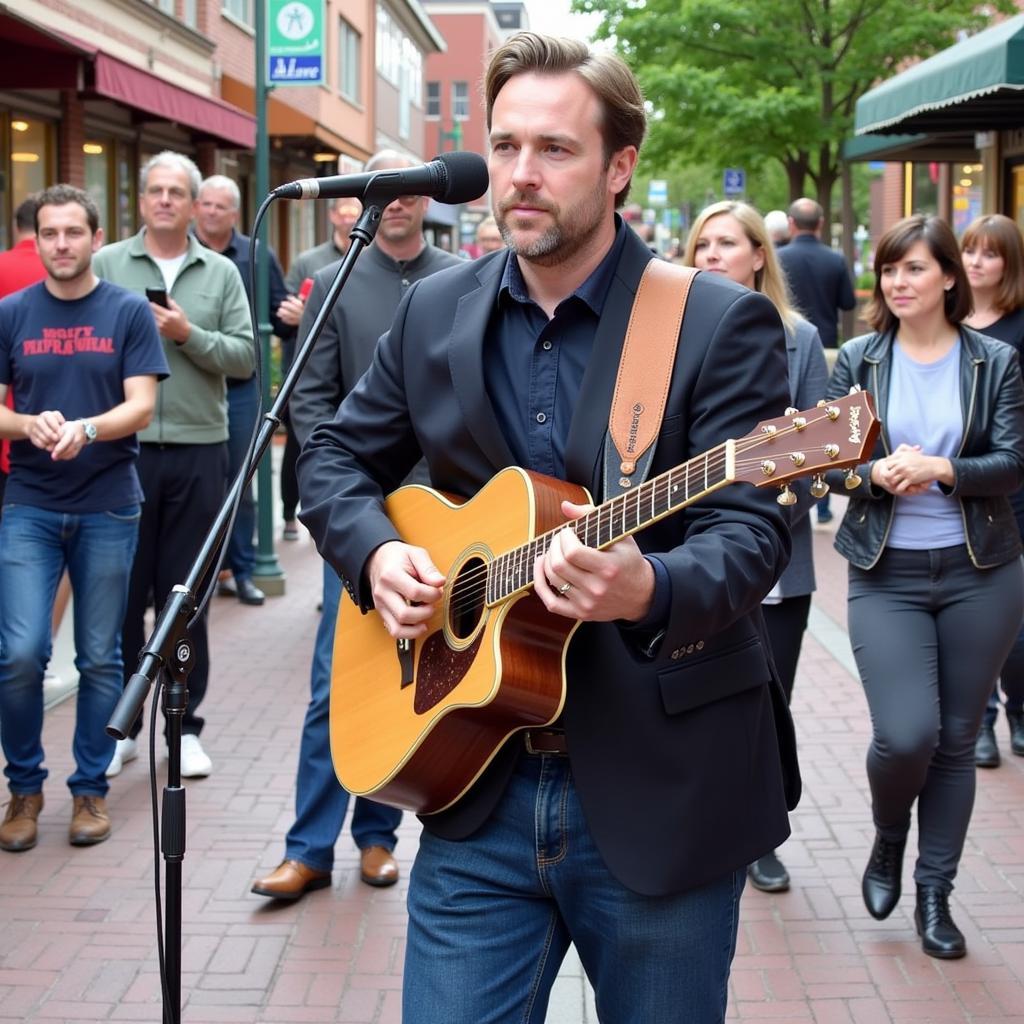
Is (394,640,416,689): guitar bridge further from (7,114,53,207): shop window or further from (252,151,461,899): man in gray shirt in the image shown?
(7,114,53,207): shop window

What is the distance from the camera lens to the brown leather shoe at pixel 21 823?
5.22 m

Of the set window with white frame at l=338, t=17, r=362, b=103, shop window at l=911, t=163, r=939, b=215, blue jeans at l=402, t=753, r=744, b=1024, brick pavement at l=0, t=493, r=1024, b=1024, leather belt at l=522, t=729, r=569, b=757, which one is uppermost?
window with white frame at l=338, t=17, r=362, b=103

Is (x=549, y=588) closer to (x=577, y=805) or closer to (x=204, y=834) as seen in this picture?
(x=577, y=805)

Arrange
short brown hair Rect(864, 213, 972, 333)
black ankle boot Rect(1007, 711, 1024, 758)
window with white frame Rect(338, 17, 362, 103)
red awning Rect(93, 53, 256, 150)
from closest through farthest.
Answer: short brown hair Rect(864, 213, 972, 333)
black ankle boot Rect(1007, 711, 1024, 758)
red awning Rect(93, 53, 256, 150)
window with white frame Rect(338, 17, 362, 103)

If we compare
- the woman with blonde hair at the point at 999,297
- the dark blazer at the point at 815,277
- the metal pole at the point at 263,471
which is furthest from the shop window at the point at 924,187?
the woman with blonde hair at the point at 999,297

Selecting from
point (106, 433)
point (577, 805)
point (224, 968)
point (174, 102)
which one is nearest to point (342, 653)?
point (577, 805)

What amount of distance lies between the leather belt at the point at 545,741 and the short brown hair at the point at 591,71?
929mm

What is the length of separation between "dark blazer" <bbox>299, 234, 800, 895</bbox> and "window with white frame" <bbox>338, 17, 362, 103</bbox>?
101 ft

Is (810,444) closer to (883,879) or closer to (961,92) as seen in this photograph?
(883,879)

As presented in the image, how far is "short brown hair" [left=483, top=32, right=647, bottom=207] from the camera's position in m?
2.49

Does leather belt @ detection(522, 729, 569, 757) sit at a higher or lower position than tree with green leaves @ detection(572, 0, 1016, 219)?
lower

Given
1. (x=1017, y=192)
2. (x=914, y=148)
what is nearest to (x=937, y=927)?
(x=1017, y=192)

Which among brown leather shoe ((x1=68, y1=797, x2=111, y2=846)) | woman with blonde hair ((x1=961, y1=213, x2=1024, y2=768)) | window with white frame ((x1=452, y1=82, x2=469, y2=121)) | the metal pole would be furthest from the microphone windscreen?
window with white frame ((x1=452, y1=82, x2=469, y2=121))

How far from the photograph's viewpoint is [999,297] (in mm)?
6293
